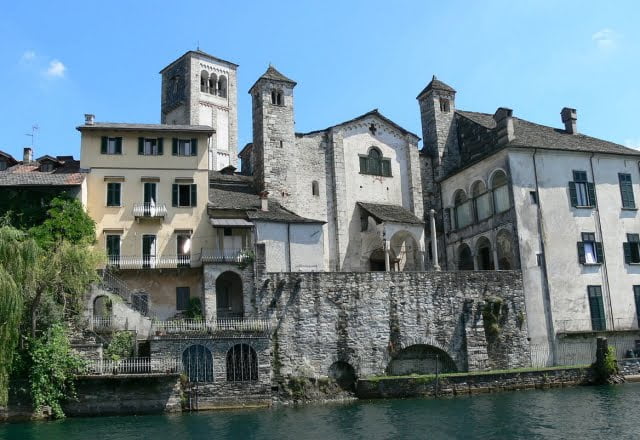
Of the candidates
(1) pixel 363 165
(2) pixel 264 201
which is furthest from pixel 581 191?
(2) pixel 264 201

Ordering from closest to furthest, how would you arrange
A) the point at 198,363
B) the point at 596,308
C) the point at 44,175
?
the point at 198,363
the point at 44,175
the point at 596,308

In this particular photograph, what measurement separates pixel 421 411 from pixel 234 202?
18.7 m

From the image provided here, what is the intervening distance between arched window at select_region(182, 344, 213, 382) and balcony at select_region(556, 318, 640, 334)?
21296 millimetres

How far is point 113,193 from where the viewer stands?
40.8m

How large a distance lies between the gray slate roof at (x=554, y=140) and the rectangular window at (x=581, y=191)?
1.77 m

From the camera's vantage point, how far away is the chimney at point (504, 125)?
1796 inches

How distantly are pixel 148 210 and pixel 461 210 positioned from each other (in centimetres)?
2195

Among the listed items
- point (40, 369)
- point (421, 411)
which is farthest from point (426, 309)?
point (40, 369)

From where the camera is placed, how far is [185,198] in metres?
41.7

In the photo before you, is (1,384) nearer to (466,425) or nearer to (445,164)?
(466,425)

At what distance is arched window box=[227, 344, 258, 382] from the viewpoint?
34344 mm

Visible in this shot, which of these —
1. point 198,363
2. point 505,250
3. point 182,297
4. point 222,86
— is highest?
point 222,86

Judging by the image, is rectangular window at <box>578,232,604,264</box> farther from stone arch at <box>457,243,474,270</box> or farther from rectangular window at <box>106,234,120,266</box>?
rectangular window at <box>106,234,120,266</box>

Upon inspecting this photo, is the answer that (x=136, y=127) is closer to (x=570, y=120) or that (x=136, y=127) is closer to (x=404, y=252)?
(x=404, y=252)
